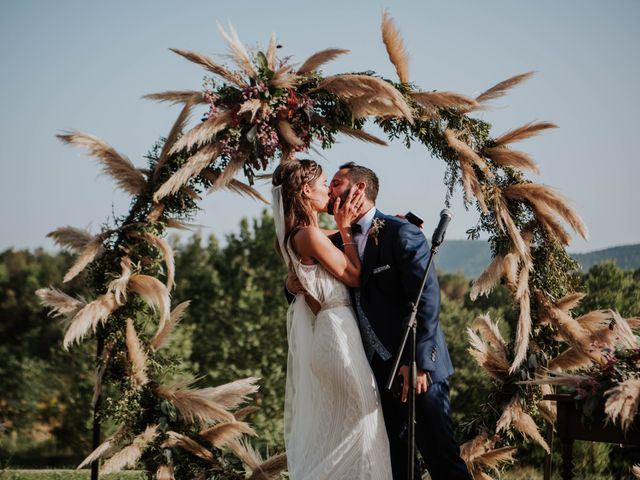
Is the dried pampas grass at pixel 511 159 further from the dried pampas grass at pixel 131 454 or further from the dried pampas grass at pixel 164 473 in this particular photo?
the dried pampas grass at pixel 164 473

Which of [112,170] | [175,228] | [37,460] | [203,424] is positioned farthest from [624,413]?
[37,460]

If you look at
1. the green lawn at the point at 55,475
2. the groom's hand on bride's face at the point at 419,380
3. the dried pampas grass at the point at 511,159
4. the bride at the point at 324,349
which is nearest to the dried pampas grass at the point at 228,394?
the bride at the point at 324,349

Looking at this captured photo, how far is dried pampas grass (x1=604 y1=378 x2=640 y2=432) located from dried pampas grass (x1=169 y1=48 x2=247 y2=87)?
4043mm

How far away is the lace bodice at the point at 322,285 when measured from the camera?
19.2ft

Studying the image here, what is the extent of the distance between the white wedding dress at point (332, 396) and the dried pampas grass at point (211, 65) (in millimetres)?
1956

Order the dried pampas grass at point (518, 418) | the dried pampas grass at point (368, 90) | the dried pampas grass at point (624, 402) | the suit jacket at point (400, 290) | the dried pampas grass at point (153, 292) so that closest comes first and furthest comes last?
the dried pampas grass at point (624, 402) < the suit jacket at point (400, 290) < the dried pampas grass at point (368, 90) < the dried pampas grass at point (153, 292) < the dried pampas grass at point (518, 418)

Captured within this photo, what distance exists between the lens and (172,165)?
23.6 feet

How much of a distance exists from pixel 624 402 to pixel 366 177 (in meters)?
2.47

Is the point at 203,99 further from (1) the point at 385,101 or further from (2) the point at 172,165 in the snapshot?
(1) the point at 385,101

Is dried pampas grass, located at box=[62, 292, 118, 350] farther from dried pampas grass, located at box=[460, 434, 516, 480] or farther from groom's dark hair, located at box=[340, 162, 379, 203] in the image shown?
dried pampas grass, located at box=[460, 434, 516, 480]

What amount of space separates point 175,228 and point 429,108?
2.55m

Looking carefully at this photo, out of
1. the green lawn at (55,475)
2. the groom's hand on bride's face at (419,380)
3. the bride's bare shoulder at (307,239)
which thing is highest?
the bride's bare shoulder at (307,239)

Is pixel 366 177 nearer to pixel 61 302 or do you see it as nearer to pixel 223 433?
pixel 223 433

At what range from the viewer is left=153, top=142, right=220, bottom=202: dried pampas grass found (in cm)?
694
